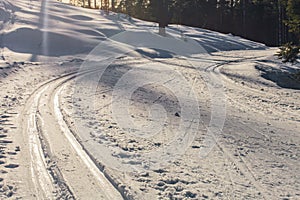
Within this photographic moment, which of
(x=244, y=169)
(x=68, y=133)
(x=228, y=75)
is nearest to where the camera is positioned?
(x=244, y=169)

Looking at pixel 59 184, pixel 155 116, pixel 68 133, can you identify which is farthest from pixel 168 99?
pixel 59 184

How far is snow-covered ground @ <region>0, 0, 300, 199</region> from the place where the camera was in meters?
5.22

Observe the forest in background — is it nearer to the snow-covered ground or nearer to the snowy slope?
the snowy slope

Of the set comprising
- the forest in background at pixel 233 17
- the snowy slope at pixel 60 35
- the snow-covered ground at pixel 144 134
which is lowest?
the snow-covered ground at pixel 144 134

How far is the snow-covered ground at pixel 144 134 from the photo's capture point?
17.1 feet

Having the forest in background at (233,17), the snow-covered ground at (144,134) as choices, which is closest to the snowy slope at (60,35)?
the snow-covered ground at (144,134)

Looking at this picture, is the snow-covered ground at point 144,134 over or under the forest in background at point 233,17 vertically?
under

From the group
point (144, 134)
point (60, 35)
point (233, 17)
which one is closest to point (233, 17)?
point (233, 17)

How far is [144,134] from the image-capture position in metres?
7.60

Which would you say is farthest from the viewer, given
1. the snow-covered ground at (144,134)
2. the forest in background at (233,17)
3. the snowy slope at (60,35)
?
the forest in background at (233,17)

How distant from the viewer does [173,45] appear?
30.9 metres

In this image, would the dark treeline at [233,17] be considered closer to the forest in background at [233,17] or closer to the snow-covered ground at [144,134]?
the forest in background at [233,17]

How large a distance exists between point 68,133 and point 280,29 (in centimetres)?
4482

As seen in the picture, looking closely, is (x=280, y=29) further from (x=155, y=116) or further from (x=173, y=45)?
(x=155, y=116)
